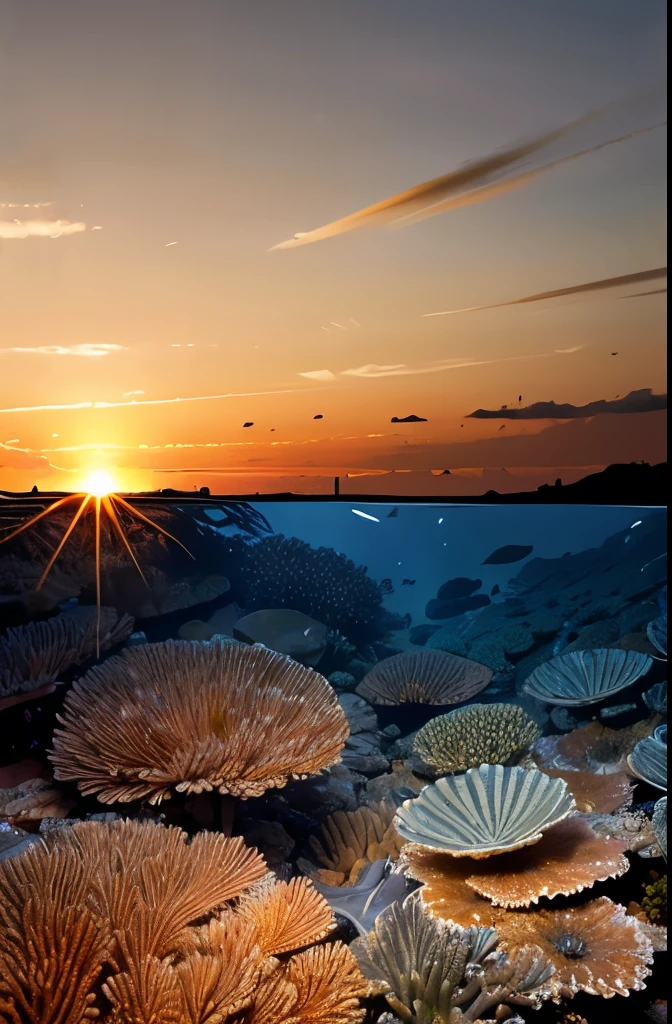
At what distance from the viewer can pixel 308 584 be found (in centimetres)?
128

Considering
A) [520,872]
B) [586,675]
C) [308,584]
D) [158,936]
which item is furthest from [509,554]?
[158,936]

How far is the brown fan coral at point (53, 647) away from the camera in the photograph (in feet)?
4.18

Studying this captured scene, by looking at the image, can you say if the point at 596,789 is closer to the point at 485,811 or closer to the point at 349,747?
the point at 485,811

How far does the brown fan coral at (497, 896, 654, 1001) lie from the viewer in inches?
39.8

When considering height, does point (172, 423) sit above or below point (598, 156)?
below

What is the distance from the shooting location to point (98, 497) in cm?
126

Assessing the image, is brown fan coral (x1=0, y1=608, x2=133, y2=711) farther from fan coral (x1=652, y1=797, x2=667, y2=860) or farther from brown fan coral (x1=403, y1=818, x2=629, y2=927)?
fan coral (x1=652, y1=797, x2=667, y2=860)

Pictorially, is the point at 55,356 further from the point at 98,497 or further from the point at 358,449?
the point at 358,449

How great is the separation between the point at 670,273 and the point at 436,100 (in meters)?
0.54

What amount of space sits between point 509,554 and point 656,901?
0.66 metres

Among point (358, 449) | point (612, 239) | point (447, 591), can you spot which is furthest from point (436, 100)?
point (447, 591)

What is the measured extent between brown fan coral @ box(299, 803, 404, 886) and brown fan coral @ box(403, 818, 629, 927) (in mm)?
54

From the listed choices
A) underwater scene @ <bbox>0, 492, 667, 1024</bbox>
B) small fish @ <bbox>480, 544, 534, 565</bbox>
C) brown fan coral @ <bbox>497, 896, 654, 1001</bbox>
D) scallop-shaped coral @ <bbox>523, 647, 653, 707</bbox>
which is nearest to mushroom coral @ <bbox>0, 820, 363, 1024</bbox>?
underwater scene @ <bbox>0, 492, 667, 1024</bbox>

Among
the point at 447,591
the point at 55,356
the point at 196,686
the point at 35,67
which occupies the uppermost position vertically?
the point at 35,67
